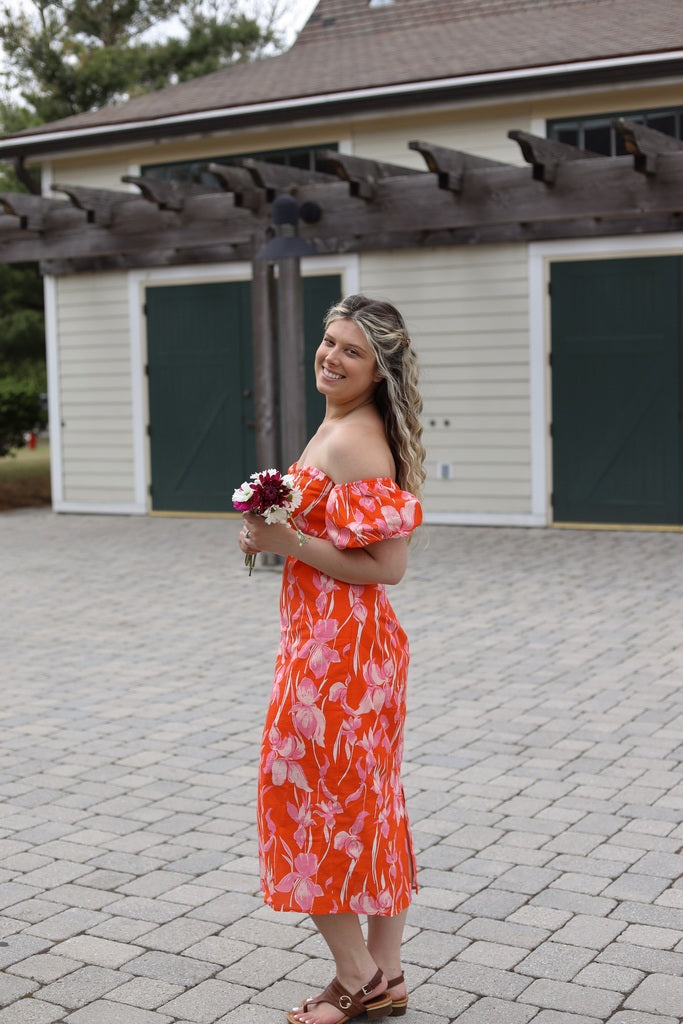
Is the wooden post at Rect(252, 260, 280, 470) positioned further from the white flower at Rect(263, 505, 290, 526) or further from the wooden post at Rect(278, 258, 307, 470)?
the white flower at Rect(263, 505, 290, 526)

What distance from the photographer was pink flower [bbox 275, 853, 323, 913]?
3.02m

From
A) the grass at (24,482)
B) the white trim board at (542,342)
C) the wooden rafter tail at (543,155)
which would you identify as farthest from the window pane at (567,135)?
the grass at (24,482)

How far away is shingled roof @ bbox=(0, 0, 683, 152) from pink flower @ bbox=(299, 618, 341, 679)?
9.45 meters

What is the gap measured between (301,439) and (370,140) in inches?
158

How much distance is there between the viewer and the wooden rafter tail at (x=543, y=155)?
369 inches

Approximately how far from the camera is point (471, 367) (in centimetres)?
1270

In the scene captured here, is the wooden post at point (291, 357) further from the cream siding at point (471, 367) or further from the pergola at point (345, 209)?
the cream siding at point (471, 367)

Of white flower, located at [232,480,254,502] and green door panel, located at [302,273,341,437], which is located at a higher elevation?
green door panel, located at [302,273,341,437]

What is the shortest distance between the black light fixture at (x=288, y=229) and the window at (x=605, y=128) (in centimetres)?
284

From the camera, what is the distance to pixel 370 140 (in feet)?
42.9

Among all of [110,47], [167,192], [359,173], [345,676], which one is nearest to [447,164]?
[359,173]

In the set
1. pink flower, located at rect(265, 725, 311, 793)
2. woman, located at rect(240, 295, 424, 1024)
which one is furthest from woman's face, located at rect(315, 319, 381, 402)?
pink flower, located at rect(265, 725, 311, 793)

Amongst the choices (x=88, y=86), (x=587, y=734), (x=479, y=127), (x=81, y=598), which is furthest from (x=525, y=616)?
(x=88, y=86)

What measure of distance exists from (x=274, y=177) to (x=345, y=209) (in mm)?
644
